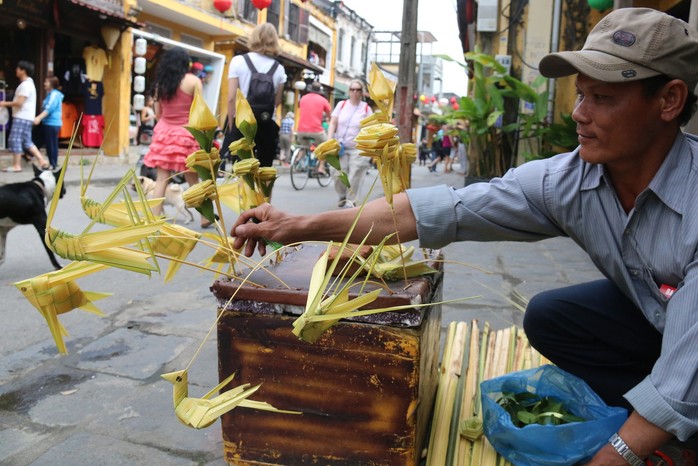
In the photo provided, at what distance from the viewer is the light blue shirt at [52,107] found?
973 centimetres

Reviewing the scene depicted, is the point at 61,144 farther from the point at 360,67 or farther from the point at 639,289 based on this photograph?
the point at 360,67

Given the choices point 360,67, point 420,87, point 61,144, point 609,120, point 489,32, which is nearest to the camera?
point 609,120

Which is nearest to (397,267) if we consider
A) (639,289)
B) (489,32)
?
(639,289)

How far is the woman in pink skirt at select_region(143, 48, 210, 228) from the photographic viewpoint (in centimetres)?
516

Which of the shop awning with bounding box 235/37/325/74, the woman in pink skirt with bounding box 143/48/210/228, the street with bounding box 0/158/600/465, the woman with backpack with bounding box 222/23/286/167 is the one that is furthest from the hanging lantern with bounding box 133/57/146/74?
the street with bounding box 0/158/600/465

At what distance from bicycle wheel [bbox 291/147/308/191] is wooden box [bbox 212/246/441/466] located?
A: 349 inches

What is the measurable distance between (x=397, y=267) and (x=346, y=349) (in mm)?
307

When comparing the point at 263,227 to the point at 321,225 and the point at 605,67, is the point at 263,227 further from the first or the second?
the point at 605,67

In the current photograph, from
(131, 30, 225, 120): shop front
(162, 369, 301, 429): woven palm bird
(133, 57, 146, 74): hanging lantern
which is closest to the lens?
(162, 369, 301, 429): woven palm bird

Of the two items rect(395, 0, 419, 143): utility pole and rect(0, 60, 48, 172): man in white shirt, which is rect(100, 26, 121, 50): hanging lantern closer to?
rect(0, 60, 48, 172): man in white shirt

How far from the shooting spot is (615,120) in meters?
1.45

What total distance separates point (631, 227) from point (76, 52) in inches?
542

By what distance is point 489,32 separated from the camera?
9133 mm

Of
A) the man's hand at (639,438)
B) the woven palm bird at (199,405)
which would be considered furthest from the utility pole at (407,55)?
the woven palm bird at (199,405)
